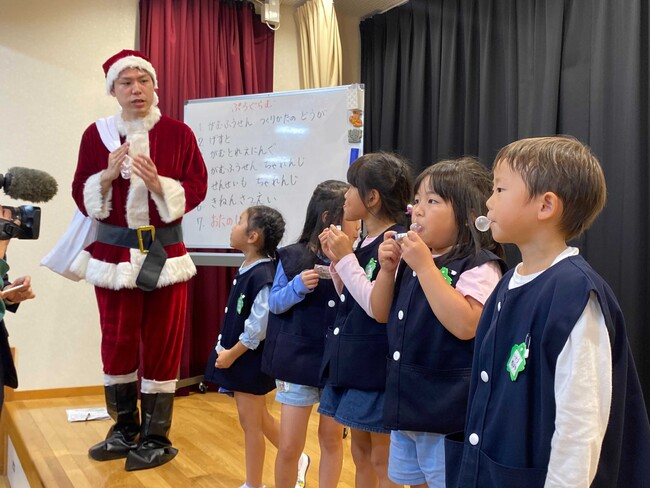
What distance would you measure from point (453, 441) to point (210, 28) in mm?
3322

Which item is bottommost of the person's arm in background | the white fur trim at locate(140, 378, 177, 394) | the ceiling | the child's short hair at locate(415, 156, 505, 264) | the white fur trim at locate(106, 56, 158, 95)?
the white fur trim at locate(140, 378, 177, 394)

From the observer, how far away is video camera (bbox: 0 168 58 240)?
1.66 metres

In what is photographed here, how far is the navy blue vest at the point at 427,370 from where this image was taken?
1.31 meters

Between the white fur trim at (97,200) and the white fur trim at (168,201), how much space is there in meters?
0.17

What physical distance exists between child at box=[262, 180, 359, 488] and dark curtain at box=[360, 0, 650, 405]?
1.34m

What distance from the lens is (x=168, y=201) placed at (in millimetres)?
2426

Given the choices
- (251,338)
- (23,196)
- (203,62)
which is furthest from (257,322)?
(203,62)

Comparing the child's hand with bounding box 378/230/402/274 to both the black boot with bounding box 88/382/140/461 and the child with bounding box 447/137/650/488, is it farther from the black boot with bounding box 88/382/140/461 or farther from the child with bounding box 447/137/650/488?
the black boot with bounding box 88/382/140/461

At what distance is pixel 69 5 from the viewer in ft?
11.7

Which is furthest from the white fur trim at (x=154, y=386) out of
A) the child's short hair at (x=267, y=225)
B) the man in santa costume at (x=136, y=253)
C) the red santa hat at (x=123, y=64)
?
the red santa hat at (x=123, y=64)

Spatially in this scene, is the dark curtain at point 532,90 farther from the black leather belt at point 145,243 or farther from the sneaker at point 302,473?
the black leather belt at point 145,243

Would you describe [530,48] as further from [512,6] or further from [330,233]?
[330,233]

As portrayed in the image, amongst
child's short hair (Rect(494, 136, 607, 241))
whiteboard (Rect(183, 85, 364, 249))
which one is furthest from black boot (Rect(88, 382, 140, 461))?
child's short hair (Rect(494, 136, 607, 241))

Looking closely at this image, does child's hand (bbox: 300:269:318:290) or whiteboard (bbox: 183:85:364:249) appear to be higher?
whiteboard (bbox: 183:85:364:249)
